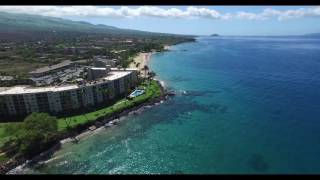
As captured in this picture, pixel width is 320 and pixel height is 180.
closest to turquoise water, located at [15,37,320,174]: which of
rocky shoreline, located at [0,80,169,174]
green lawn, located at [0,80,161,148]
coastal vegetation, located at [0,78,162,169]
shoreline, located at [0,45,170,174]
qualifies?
shoreline, located at [0,45,170,174]

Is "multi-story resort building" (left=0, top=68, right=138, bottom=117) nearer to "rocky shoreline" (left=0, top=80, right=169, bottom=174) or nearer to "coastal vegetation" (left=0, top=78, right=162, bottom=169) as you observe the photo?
"coastal vegetation" (left=0, top=78, right=162, bottom=169)

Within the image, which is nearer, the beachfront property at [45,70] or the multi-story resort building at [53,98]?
the multi-story resort building at [53,98]

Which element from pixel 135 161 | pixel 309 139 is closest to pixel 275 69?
pixel 309 139

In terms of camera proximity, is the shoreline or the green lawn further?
the green lawn

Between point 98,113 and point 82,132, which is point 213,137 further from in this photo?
point 98,113

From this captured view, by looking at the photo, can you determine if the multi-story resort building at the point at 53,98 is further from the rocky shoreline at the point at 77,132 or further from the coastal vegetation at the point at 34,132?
the rocky shoreline at the point at 77,132

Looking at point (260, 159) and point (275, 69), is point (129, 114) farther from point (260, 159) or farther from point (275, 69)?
point (275, 69)

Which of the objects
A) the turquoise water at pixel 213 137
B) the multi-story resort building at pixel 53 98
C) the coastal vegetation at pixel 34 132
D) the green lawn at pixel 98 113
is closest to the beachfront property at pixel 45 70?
the multi-story resort building at pixel 53 98

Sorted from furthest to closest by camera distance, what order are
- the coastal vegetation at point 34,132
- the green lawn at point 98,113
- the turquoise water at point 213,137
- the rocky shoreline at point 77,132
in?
the green lawn at point 98,113
the coastal vegetation at point 34,132
the rocky shoreline at point 77,132
the turquoise water at point 213,137

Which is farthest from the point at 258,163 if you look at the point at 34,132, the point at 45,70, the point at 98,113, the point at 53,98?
the point at 45,70
